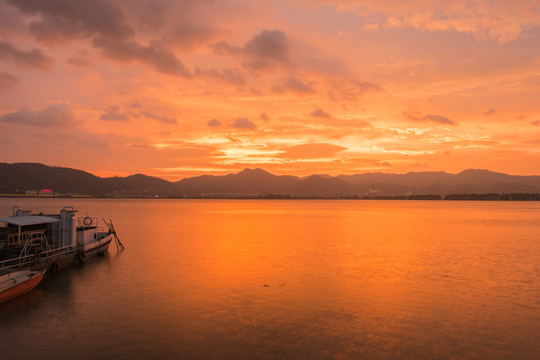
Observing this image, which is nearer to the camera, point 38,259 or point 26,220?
point 38,259

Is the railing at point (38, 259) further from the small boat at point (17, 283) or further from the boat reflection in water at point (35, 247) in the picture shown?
the small boat at point (17, 283)

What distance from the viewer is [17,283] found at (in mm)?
24672

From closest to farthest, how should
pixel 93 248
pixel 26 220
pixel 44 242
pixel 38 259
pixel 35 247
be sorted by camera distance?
pixel 38 259 → pixel 35 247 → pixel 26 220 → pixel 44 242 → pixel 93 248

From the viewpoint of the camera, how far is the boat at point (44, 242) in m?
31.2

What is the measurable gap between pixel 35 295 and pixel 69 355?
12.4 metres

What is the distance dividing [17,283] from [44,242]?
12599 millimetres

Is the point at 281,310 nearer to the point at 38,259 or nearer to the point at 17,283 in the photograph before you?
the point at 17,283

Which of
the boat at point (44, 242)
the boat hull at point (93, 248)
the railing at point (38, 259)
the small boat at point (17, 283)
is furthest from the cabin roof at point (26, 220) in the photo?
the small boat at point (17, 283)

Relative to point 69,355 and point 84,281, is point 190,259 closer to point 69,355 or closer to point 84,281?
point 84,281

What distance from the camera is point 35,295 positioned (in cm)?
2689

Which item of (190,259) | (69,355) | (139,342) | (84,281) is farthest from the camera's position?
(190,259)

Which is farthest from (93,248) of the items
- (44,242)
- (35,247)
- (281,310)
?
(281,310)

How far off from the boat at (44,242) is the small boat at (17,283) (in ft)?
9.67

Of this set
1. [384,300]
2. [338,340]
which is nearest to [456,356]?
[338,340]
